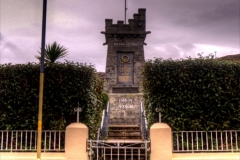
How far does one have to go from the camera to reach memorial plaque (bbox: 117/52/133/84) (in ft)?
55.2

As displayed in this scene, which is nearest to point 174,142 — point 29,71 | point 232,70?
point 232,70

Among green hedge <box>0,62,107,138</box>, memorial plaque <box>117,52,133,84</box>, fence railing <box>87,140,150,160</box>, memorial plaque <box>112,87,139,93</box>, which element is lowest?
fence railing <box>87,140,150,160</box>

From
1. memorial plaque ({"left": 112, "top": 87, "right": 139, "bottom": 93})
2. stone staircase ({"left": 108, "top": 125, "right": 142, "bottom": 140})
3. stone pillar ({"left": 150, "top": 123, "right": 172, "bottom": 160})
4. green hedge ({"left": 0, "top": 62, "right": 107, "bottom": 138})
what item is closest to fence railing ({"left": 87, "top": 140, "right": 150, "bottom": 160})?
stone pillar ({"left": 150, "top": 123, "right": 172, "bottom": 160})

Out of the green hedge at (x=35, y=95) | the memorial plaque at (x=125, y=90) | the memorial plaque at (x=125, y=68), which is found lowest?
the green hedge at (x=35, y=95)

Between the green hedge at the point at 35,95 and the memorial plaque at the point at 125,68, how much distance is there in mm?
8500

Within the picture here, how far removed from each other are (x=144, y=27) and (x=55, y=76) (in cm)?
1004

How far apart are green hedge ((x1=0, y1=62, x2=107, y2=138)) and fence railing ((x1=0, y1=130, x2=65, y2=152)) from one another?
192 millimetres

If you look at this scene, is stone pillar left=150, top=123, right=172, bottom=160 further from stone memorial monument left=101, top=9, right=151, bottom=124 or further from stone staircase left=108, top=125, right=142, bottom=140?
stone memorial monument left=101, top=9, right=151, bottom=124

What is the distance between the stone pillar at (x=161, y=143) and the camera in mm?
7012

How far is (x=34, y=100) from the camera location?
806 centimetres

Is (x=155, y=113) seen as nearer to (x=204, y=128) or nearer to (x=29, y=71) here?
(x=204, y=128)

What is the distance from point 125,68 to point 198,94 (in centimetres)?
915

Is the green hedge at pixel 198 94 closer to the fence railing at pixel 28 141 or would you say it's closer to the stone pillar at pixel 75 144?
the stone pillar at pixel 75 144

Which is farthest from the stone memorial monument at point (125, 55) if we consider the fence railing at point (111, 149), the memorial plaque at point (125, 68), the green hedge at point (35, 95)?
the green hedge at point (35, 95)
